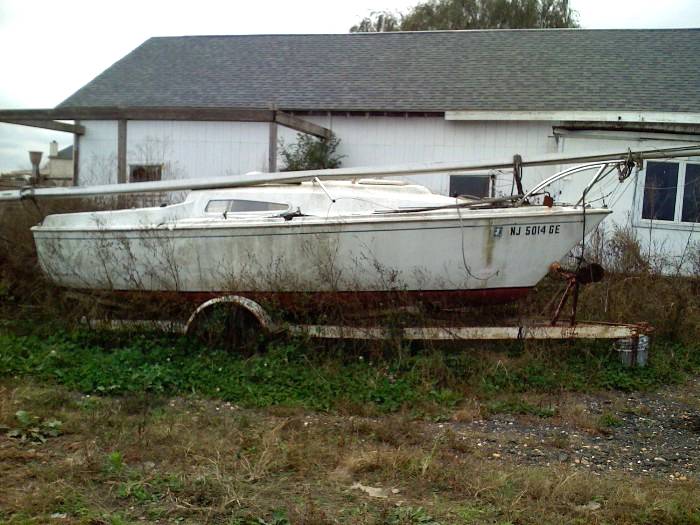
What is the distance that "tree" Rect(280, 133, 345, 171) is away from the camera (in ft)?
46.3

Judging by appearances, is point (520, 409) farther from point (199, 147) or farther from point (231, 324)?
point (199, 147)

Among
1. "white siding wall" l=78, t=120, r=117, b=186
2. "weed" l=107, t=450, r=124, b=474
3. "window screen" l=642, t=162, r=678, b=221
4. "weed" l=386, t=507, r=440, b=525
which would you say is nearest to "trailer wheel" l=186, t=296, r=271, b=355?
"weed" l=107, t=450, r=124, b=474

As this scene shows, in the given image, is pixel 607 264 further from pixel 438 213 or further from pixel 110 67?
pixel 110 67

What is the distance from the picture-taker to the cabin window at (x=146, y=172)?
49.8 ft

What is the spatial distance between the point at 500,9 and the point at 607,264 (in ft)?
78.9

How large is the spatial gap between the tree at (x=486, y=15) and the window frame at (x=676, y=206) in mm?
20005

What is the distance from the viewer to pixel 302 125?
13125 millimetres

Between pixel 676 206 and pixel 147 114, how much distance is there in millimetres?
9163

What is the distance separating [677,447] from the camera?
224 inches

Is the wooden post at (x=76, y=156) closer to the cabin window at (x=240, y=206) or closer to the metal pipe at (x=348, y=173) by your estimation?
the metal pipe at (x=348, y=173)

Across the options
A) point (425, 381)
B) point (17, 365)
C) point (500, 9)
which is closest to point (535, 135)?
point (425, 381)

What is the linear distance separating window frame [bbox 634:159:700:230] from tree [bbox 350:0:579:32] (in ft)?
65.6

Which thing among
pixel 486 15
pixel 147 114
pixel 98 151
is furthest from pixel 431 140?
pixel 486 15

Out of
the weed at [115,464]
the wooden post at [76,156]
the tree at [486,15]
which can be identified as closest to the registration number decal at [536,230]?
the weed at [115,464]
